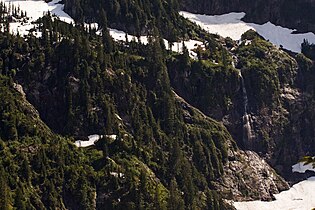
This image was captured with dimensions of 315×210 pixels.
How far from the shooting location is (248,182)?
19150 cm

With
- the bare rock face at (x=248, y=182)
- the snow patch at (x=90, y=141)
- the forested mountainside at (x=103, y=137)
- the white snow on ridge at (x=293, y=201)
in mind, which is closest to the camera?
the forested mountainside at (x=103, y=137)

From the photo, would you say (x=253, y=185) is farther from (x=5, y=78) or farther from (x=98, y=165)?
(x=5, y=78)

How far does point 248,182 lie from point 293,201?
1427 centimetres

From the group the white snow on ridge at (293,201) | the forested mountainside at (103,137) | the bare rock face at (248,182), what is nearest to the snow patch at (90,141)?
the forested mountainside at (103,137)

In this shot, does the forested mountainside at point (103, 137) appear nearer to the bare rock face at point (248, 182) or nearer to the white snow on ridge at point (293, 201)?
the bare rock face at point (248, 182)

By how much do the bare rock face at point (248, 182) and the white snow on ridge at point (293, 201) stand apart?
2.28m

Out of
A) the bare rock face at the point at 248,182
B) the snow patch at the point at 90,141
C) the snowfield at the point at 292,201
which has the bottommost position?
the snowfield at the point at 292,201

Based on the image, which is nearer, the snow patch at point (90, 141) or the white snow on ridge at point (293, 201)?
the snow patch at point (90, 141)

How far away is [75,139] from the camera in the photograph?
556 ft

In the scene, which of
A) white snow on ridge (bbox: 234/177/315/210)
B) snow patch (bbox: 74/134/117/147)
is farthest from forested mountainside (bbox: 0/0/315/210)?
white snow on ridge (bbox: 234/177/315/210)

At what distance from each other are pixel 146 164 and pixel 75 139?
20.0m

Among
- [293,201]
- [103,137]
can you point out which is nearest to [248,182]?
[293,201]

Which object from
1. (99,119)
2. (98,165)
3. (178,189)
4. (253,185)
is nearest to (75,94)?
(99,119)

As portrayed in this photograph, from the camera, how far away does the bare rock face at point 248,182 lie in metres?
186
